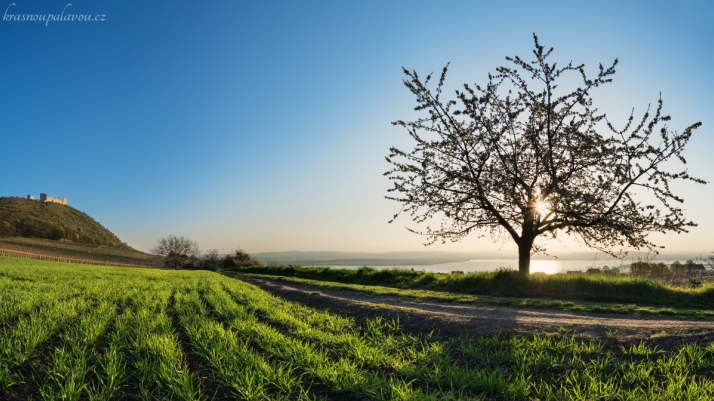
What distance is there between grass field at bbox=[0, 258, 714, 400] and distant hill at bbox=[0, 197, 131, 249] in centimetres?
11829

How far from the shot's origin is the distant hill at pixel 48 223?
350ft

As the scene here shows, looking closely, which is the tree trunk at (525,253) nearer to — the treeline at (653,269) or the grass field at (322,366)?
the treeline at (653,269)

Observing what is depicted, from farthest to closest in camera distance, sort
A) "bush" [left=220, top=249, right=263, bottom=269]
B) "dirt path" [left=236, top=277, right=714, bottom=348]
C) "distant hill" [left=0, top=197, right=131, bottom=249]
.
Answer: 1. "distant hill" [left=0, top=197, right=131, bottom=249]
2. "bush" [left=220, top=249, right=263, bottom=269]
3. "dirt path" [left=236, top=277, right=714, bottom=348]

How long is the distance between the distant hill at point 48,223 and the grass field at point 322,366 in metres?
118

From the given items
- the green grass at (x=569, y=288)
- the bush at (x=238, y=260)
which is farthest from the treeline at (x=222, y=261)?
the green grass at (x=569, y=288)

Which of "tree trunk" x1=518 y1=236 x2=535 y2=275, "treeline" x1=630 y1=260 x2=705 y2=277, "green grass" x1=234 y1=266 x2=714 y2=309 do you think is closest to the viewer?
"green grass" x1=234 y1=266 x2=714 y2=309

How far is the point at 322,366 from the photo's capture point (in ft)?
18.2

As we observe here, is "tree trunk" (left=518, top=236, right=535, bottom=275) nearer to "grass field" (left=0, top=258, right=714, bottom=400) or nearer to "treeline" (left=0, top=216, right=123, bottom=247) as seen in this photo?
"grass field" (left=0, top=258, right=714, bottom=400)

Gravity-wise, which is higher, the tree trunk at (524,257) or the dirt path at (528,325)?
the tree trunk at (524,257)

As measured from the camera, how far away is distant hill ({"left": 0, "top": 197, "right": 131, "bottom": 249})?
10662cm

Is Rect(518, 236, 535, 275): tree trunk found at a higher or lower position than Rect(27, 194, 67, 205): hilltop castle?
lower

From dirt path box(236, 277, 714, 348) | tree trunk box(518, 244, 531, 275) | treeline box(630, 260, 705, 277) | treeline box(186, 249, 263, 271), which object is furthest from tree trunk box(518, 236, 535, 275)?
treeline box(186, 249, 263, 271)

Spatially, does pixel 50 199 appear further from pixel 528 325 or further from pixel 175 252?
pixel 528 325

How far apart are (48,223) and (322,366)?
474ft
